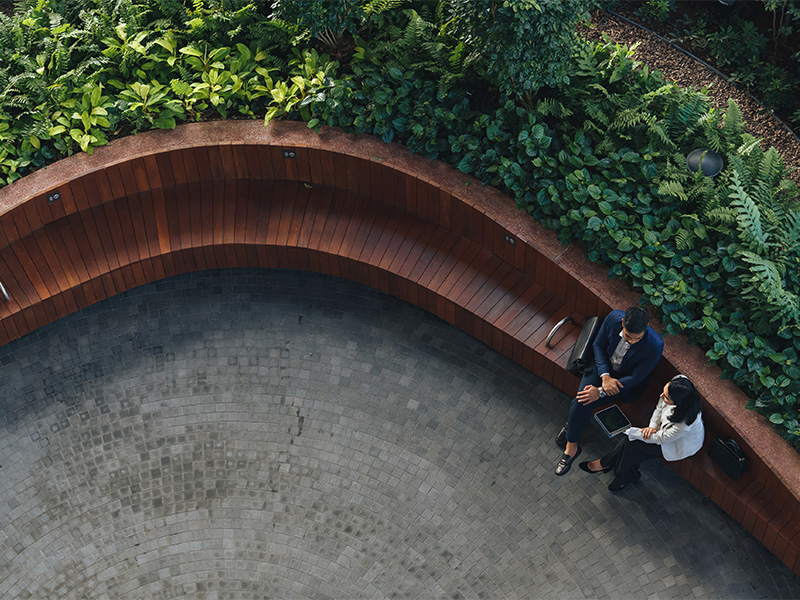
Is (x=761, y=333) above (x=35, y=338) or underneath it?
above

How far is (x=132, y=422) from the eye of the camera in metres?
7.70

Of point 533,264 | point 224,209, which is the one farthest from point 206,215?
point 533,264

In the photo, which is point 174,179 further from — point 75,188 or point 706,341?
point 706,341

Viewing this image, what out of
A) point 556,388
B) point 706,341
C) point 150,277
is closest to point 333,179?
point 150,277

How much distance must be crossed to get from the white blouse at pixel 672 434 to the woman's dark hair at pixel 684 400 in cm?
5

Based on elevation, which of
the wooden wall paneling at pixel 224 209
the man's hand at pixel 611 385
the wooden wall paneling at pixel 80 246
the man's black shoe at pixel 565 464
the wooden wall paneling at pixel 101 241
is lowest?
the wooden wall paneling at pixel 80 246

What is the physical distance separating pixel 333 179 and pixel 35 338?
348 centimetres

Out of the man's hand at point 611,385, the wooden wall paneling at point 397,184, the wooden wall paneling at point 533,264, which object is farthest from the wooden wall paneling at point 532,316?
the wooden wall paneling at point 397,184

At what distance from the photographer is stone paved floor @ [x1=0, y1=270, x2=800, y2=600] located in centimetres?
687

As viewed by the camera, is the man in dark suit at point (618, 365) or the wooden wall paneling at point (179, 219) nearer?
the man in dark suit at point (618, 365)

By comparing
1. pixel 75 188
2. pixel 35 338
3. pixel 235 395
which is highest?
pixel 75 188

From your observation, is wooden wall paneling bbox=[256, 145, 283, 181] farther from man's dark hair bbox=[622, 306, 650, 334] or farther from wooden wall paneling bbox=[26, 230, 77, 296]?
man's dark hair bbox=[622, 306, 650, 334]

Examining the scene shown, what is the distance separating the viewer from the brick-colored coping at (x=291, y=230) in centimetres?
751

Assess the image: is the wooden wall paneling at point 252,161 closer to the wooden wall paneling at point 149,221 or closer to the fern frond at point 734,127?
the wooden wall paneling at point 149,221
